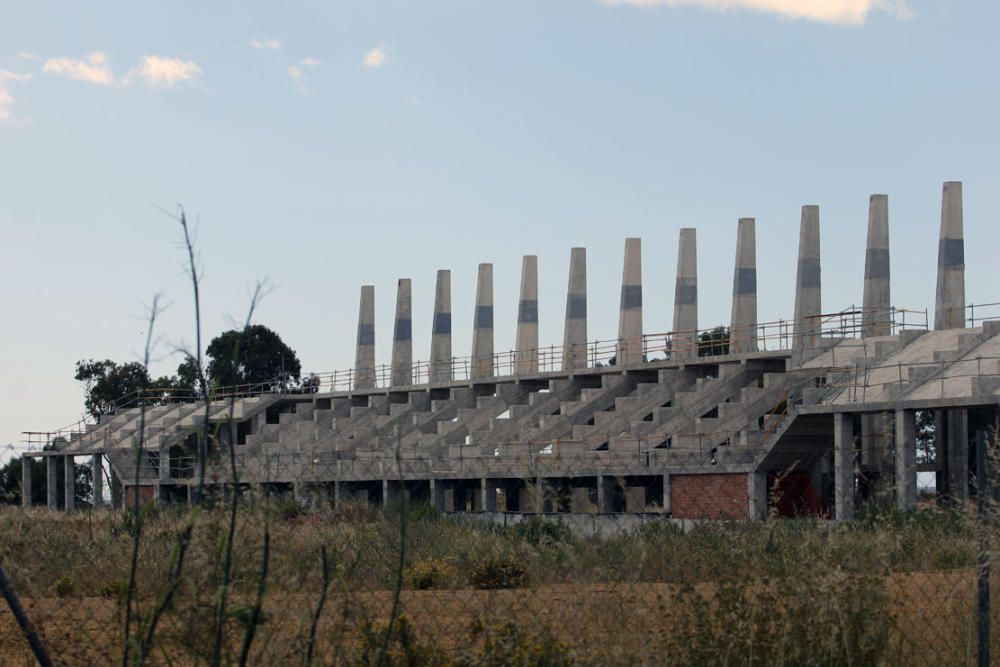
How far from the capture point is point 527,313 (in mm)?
63031

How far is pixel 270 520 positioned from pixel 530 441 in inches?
1682

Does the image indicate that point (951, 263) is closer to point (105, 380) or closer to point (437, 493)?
point (437, 493)

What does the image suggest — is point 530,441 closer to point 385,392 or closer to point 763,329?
point 763,329

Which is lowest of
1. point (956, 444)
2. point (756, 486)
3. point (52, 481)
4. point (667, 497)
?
point (52, 481)

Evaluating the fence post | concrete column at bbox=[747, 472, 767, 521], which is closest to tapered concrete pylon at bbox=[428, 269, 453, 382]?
concrete column at bbox=[747, 472, 767, 521]

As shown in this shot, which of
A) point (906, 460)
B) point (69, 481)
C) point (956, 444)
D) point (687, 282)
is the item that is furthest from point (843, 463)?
point (69, 481)

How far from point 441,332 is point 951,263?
27.3 metres

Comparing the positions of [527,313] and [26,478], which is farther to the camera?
[26,478]

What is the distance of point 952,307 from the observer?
4756cm

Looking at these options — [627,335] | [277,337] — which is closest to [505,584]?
[627,335]

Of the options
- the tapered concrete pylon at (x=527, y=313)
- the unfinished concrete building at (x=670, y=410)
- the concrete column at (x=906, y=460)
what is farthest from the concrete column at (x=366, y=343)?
the concrete column at (x=906, y=460)

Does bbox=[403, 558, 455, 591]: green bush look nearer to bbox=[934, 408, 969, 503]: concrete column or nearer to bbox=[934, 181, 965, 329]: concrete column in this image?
bbox=[934, 408, 969, 503]: concrete column

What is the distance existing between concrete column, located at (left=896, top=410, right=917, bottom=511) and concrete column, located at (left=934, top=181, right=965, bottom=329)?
9.95 meters

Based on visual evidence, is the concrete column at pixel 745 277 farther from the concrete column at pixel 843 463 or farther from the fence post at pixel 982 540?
the fence post at pixel 982 540
